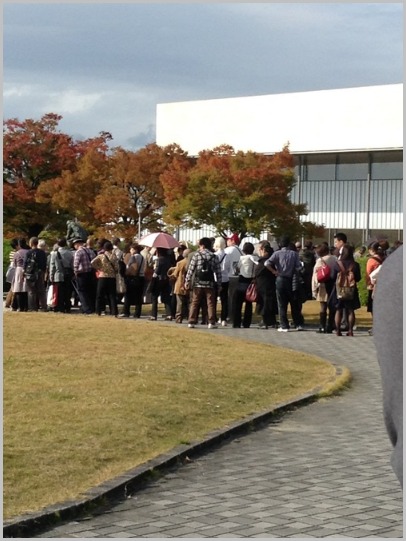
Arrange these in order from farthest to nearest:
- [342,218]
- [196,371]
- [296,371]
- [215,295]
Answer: [342,218] → [215,295] → [296,371] → [196,371]

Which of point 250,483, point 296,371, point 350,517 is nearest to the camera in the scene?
point 350,517

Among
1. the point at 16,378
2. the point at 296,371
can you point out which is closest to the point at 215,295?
the point at 296,371

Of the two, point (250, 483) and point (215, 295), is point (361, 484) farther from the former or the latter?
point (215, 295)

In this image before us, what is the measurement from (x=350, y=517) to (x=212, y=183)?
2924cm

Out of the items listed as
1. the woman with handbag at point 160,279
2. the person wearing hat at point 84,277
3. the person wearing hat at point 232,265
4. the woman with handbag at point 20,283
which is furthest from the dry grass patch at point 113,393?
the woman with handbag at point 20,283

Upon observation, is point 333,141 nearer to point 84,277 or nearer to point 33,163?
point 33,163

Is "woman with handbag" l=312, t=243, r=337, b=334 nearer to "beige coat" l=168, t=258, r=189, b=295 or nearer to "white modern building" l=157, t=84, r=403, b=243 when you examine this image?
"beige coat" l=168, t=258, r=189, b=295

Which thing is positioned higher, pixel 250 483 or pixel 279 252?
pixel 279 252

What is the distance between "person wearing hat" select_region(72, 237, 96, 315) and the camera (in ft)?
74.7

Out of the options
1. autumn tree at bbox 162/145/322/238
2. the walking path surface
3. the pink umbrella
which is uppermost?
autumn tree at bbox 162/145/322/238

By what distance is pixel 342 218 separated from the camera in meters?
44.3

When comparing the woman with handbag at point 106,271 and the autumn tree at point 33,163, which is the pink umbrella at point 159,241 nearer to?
the woman with handbag at point 106,271

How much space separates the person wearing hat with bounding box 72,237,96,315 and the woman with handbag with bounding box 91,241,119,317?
404mm

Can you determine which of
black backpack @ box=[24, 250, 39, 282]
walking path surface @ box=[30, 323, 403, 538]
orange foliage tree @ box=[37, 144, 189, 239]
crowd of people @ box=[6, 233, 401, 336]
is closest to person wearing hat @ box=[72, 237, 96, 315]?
crowd of people @ box=[6, 233, 401, 336]
